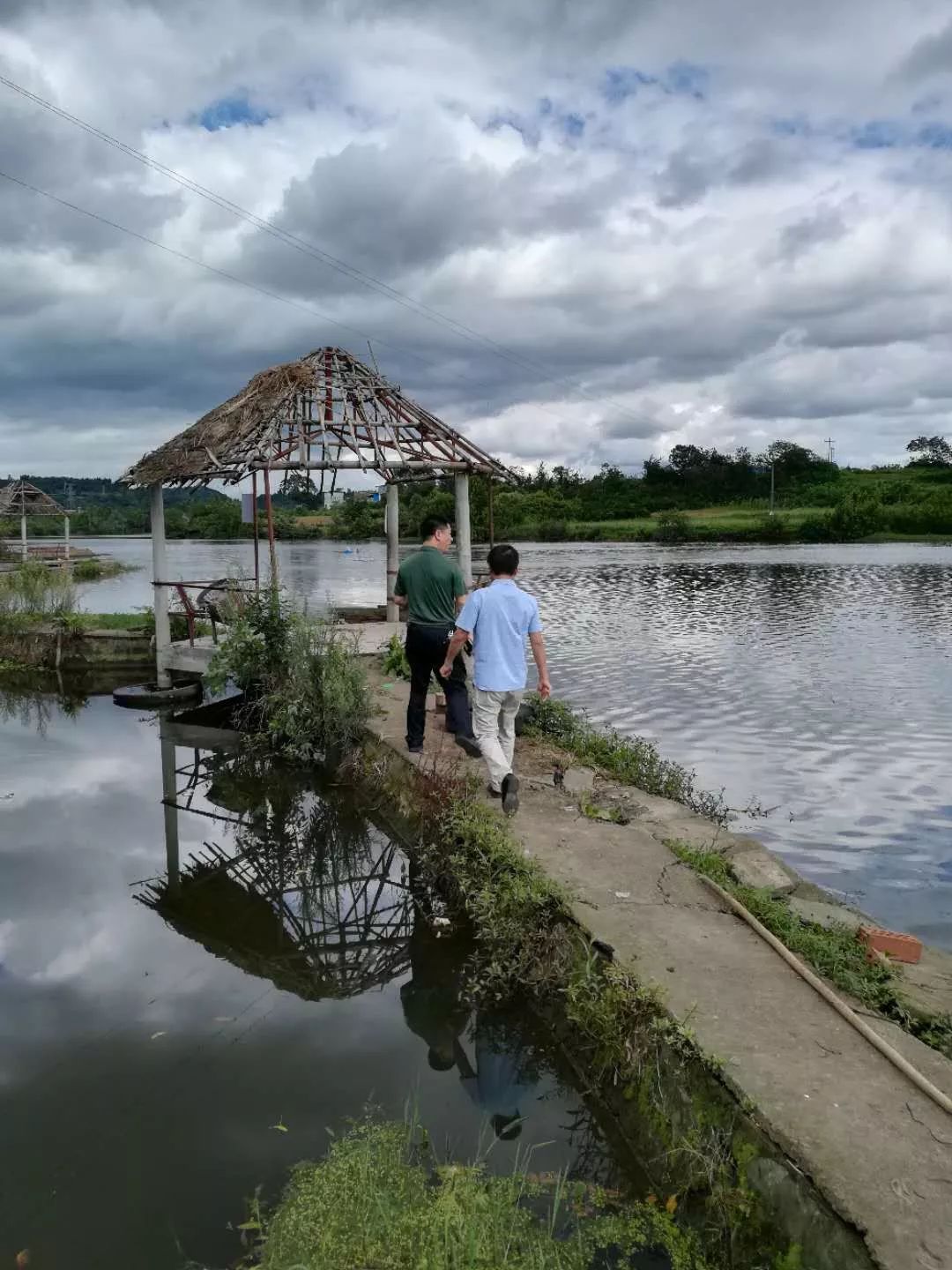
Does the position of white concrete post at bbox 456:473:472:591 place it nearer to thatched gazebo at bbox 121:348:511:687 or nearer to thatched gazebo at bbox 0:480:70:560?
thatched gazebo at bbox 121:348:511:687

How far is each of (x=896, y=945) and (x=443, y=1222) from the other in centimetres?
287

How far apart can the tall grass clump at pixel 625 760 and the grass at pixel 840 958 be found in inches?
79.3

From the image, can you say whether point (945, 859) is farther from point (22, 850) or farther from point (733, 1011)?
point (22, 850)

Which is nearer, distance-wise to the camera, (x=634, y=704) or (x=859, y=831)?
(x=859, y=831)

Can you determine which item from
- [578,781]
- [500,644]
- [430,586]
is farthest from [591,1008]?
[430,586]

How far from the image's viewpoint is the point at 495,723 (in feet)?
19.4

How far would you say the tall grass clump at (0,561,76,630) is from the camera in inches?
615

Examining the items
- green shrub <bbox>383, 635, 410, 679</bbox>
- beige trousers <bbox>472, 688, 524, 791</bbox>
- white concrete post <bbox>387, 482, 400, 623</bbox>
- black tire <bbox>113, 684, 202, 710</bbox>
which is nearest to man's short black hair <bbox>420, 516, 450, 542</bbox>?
beige trousers <bbox>472, 688, 524, 791</bbox>

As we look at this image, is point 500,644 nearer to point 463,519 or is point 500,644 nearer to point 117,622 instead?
point 463,519

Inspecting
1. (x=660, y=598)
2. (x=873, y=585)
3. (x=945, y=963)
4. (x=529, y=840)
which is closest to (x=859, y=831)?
(x=945, y=963)

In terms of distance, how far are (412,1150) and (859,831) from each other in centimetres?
495

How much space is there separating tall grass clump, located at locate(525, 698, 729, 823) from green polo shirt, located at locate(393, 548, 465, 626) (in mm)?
1815

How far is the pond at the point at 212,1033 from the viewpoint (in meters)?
3.34

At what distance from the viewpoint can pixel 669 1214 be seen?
3.02m
